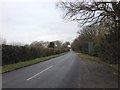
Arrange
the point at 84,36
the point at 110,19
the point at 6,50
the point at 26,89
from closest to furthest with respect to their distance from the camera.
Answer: the point at 26,89, the point at 110,19, the point at 6,50, the point at 84,36

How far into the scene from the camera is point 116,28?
2033cm

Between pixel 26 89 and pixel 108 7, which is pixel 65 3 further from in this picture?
pixel 26 89

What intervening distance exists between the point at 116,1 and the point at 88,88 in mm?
12823

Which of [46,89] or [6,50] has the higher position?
[6,50]

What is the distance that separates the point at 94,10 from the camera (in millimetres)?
22328

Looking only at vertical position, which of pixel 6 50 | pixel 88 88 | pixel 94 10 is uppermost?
Result: pixel 94 10

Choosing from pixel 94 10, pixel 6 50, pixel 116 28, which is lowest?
pixel 6 50

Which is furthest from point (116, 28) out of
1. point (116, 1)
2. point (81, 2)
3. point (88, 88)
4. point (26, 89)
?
point (26, 89)

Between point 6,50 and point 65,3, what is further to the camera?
point 6,50

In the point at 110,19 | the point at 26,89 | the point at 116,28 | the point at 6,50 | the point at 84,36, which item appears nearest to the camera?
the point at 26,89

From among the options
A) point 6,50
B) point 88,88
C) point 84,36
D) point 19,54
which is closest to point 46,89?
point 88,88

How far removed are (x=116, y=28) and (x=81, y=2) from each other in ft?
14.5

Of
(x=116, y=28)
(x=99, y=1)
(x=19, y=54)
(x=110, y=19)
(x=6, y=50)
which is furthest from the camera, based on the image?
(x=19, y=54)

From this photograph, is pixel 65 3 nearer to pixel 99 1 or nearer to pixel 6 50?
pixel 99 1
